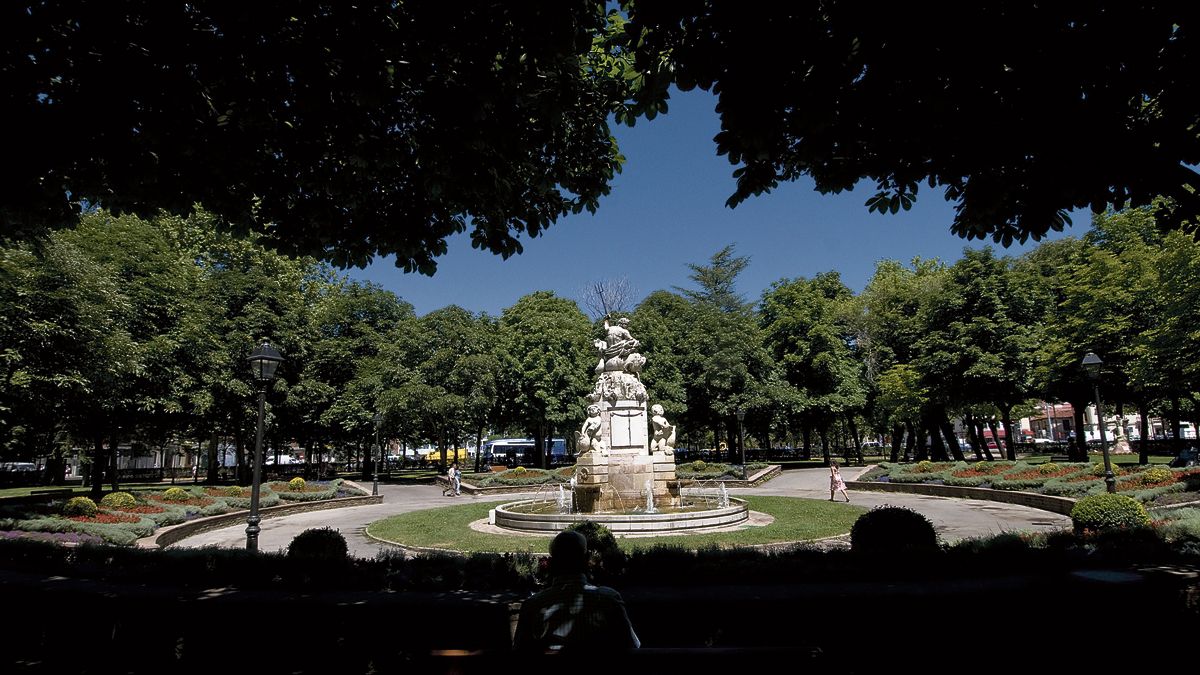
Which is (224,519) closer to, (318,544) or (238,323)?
(318,544)

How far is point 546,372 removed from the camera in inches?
1537

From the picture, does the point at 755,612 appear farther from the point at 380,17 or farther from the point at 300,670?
the point at 380,17

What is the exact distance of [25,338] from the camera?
16609 millimetres

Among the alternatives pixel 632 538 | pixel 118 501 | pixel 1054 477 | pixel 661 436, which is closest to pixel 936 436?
pixel 1054 477

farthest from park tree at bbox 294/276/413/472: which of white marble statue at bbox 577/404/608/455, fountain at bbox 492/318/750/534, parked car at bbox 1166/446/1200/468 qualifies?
parked car at bbox 1166/446/1200/468

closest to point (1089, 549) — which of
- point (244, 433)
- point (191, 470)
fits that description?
point (244, 433)

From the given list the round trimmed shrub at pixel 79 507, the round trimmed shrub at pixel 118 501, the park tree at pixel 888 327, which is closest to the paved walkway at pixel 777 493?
the round trimmed shrub at pixel 79 507

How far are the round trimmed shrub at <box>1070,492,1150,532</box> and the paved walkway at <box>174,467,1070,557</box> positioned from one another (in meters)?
1.44

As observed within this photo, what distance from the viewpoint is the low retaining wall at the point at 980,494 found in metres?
18.3

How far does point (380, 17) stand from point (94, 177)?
10.9 ft

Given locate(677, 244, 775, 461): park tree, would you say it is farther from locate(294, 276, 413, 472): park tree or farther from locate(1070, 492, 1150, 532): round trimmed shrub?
locate(1070, 492, 1150, 532): round trimmed shrub

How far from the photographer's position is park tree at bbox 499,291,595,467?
127 feet

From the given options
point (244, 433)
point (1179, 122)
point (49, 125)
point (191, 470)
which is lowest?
point (191, 470)

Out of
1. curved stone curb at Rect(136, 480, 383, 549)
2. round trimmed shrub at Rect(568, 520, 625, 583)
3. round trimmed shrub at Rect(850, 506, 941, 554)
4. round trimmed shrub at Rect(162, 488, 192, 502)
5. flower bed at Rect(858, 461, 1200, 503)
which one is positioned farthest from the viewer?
round trimmed shrub at Rect(162, 488, 192, 502)
